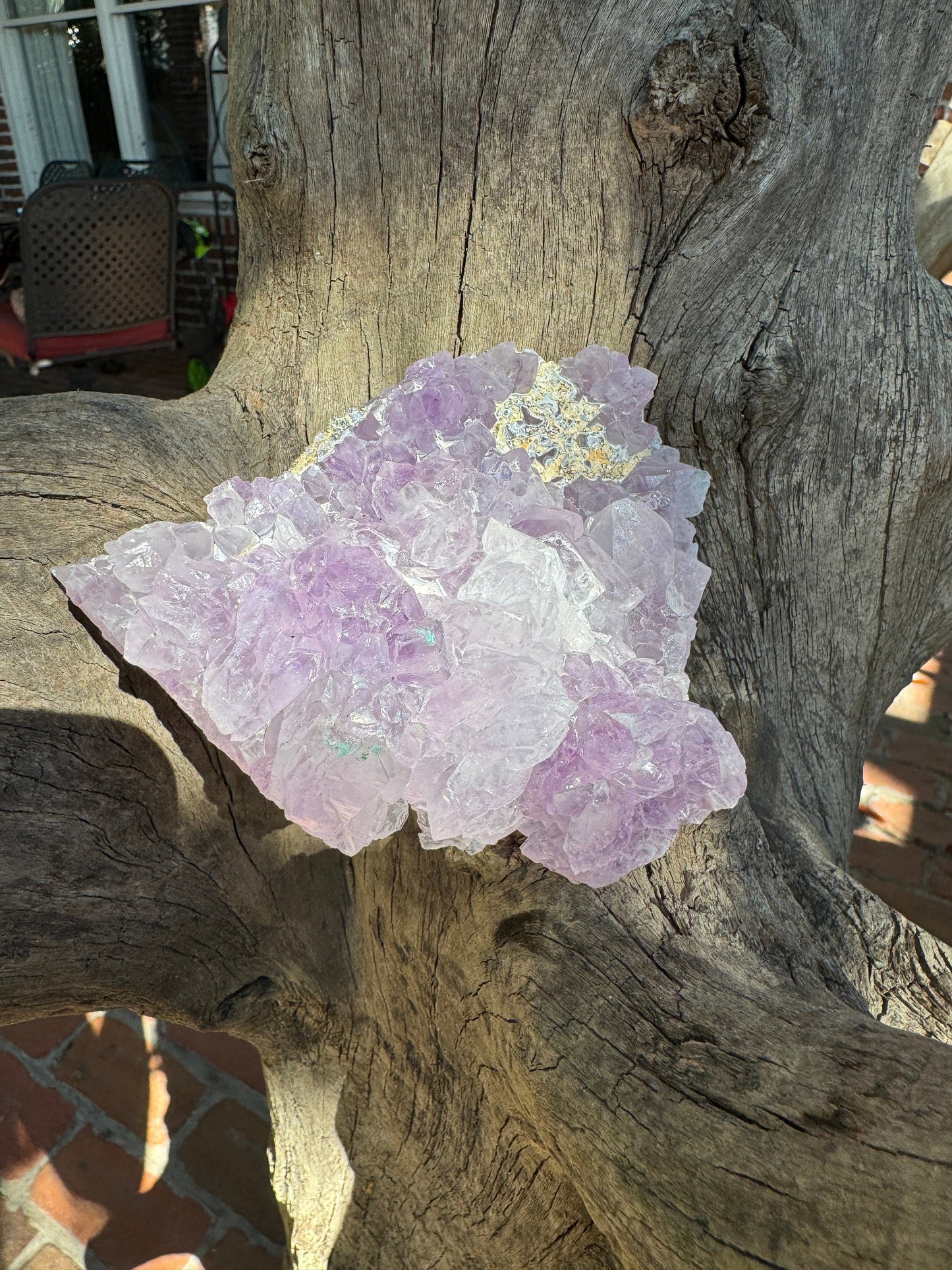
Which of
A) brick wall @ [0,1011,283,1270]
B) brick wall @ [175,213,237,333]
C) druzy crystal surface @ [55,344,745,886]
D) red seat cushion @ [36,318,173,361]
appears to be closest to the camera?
druzy crystal surface @ [55,344,745,886]

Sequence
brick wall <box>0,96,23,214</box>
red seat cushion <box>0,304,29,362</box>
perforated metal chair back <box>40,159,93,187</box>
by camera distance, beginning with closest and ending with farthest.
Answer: red seat cushion <box>0,304,29,362</box> → perforated metal chair back <box>40,159,93,187</box> → brick wall <box>0,96,23,214</box>

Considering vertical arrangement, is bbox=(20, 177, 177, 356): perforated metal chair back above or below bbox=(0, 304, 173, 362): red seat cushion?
above

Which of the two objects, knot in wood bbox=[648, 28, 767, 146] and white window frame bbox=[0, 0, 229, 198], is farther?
white window frame bbox=[0, 0, 229, 198]

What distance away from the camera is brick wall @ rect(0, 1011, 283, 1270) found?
2191 millimetres

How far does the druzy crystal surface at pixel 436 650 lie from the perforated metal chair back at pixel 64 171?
529 centimetres

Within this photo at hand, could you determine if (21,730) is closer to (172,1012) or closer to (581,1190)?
(172,1012)

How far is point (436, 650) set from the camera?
103 cm

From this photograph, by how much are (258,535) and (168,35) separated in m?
5.75

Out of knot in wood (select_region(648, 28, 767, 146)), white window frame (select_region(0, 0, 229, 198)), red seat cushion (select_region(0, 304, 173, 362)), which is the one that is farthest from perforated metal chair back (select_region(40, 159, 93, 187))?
knot in wood (select_region(648, 28, 767, 146))

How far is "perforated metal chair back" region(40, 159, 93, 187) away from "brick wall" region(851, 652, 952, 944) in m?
5.07

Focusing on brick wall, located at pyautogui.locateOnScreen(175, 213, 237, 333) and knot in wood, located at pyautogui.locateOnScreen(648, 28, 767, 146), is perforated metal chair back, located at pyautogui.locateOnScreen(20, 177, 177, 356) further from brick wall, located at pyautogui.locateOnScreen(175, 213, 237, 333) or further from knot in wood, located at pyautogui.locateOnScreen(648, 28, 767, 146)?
knot in wood, located at pyautogui.locateOnScreen(648, 28, 767, 146)

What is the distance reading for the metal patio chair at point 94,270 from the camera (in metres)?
3.86

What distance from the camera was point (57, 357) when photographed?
167 inches

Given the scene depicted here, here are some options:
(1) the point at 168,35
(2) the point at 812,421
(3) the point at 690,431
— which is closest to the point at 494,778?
(3) the point at 690,431
